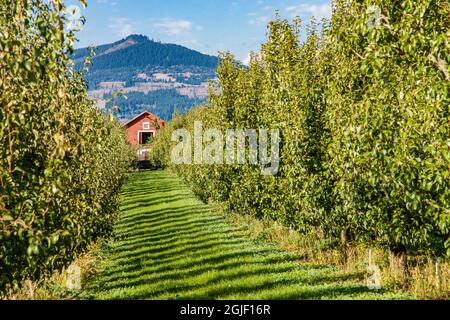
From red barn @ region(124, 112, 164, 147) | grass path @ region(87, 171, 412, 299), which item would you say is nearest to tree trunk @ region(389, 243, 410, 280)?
grass path @ region(87, 171, 412, 299)

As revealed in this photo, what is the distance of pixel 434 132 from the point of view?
815cm

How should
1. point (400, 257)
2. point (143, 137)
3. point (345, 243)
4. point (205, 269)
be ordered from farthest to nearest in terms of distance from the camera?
point (143, 137) → point (345, 243) → point (205, 269) → point (400, 257)

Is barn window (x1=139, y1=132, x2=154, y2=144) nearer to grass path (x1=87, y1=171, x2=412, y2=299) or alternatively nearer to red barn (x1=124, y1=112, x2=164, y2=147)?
red barn (x1=124, y1=112, x2=164, y2=147)

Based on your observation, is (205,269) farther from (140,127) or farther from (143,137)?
(143,137)

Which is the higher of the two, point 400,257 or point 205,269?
point 400,257

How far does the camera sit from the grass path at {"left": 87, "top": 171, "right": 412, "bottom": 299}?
12.1 m

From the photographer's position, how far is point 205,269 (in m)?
14.9

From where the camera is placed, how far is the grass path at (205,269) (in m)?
12.1

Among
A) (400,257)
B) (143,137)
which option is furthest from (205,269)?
(143,137)

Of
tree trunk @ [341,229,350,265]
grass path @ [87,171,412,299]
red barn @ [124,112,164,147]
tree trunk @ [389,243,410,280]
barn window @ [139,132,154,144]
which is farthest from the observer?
barn window @ [139,132,154,144]

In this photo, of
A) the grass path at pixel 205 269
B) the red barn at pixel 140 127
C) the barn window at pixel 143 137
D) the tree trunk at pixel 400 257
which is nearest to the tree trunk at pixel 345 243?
the grass path at pixel 205 269

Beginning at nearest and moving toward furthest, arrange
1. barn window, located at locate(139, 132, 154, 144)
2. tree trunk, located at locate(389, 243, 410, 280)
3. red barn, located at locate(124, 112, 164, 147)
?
1. tree trunk, located at locate(389, 243, 410, 280)
2. red barn, located at locate(124, 112, 164, 147)
3. barn window, located at locate(139, 132, 154, 144)

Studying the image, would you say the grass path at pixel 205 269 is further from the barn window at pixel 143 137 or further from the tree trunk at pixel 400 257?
the barn window at pixel 143 137
